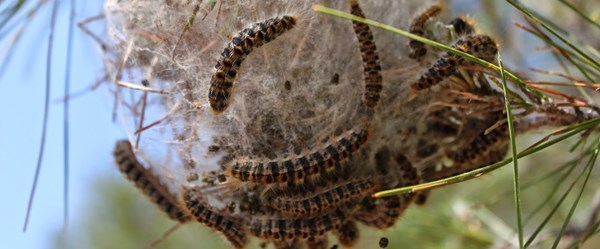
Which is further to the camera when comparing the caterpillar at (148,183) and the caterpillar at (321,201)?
the caterpillar at (148,183)

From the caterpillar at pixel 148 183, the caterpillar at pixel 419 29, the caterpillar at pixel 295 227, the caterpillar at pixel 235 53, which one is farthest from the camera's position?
the caterpillar at pixel 148 183

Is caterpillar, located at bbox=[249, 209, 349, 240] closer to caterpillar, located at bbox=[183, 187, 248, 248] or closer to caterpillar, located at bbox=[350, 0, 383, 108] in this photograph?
caterpillar, located at bbox=[183, 187, 248, 248]

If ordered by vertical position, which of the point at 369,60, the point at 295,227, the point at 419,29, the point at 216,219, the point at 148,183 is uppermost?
the point at 419,29

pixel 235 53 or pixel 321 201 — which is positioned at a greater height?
pixel 235 53

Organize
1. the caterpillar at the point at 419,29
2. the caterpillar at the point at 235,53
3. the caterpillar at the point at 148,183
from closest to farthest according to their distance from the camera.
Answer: the caterpillar at the point at 235,53, the caterpillar at the point at 419,29, the caterpillar at the point at 148,183

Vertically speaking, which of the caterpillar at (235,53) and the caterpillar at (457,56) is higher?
the caterpillar at (235,53)

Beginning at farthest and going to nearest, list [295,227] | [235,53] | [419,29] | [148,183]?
[148,183] → [419,29] → [295,227] → [235,53]

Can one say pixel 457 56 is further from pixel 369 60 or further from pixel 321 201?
pixel 321 201

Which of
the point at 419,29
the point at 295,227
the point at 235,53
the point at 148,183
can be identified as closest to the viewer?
the point at 235,53

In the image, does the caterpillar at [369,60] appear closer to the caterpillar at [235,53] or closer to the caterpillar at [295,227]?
the caterpillar at [235,53]

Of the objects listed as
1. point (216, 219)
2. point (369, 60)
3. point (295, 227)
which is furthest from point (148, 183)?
point (369, 60)

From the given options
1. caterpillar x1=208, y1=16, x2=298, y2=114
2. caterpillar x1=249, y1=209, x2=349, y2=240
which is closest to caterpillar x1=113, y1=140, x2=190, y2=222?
caterpillar x1=249, y1=209, x2=349, y2=240

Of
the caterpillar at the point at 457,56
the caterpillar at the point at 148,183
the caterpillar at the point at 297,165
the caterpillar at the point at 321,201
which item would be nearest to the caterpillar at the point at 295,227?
the caterpillar at the point at 321,201
